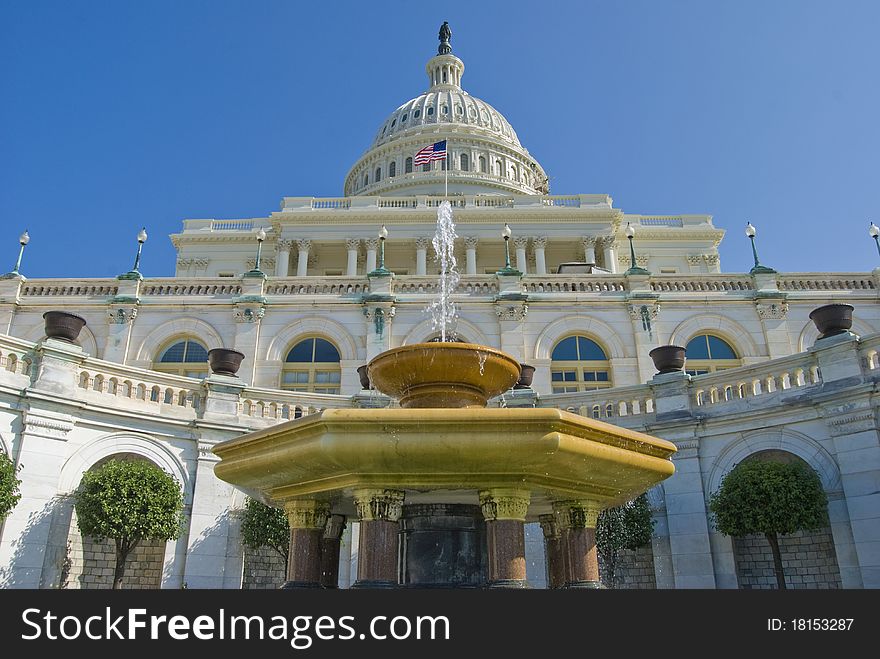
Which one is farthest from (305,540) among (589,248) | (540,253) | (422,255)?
(589,248)

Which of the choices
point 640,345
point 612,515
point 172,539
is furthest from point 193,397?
point 640,345

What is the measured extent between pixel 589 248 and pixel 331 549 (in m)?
56.2

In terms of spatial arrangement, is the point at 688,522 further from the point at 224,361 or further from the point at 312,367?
the point at 312,367

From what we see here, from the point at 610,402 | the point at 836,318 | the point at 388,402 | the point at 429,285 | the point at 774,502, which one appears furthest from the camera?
the point at 429,285

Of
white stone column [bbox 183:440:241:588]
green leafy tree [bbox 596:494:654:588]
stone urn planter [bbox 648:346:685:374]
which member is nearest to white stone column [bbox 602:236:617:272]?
stone urn planter [bbox 648:346:685:374]

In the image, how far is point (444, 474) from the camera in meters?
9.92

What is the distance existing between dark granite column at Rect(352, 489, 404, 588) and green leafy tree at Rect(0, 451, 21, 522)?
9.71 m

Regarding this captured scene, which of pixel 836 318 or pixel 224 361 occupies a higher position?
pixel 224 361

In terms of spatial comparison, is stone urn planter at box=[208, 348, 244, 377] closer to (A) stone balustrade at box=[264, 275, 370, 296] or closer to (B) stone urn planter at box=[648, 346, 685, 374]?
(A) stone balustrade at box=[264, 275, 370, 296]

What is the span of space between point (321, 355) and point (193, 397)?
32.0 feet

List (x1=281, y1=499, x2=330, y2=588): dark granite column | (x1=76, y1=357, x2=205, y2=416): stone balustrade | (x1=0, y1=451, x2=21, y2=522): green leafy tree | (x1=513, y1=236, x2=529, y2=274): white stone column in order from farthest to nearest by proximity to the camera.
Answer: (x1=513, y1=236, x2=529, y2=274): white stone column
(x1=76, y1=357, x2=205, y2=416): stone balustrade
(x1=0, y1=451, x2=21, y2=522): green leafy tree
(x1=281, y1=499, x2=330, y2=588): dark granite column

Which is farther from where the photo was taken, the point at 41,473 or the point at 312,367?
the point at 312,367

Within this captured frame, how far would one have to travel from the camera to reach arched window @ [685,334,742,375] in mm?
28812

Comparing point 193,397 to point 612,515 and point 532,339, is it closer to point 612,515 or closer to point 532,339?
point 612,515
